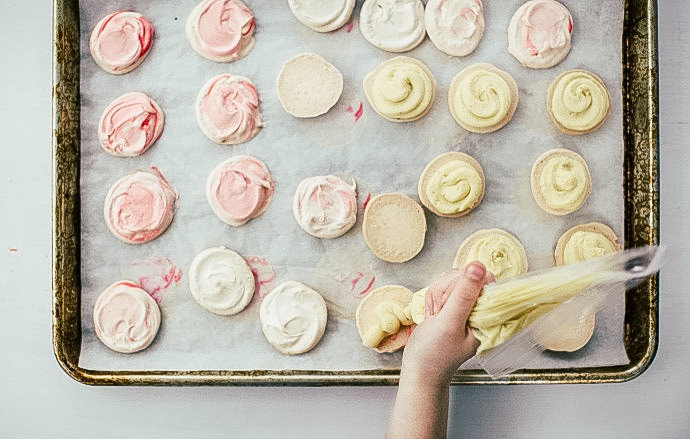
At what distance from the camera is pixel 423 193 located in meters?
1.77

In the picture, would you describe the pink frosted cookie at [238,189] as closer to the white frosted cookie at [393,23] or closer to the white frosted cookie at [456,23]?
the white frosted cookie at [393,23]

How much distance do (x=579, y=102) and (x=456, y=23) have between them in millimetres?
429

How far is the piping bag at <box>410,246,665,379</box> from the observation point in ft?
4.54

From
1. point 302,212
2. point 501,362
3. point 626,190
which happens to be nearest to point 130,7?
point 302,212

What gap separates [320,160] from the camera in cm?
178

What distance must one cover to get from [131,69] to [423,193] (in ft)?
3.10

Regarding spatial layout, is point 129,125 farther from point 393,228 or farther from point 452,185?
point 452,185

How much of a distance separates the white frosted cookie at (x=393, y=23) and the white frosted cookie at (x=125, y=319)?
3.38 ft

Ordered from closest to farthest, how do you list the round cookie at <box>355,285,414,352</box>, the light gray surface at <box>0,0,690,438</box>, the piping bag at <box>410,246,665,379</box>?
the piping bag at <box>410,246,665,379</box> < the round cookie at <box>355,285,414,352</box> < the light gray surface at <box>0,0,690,438</box>

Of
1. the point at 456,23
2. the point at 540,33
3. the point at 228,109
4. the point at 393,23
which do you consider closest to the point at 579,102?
the point at 540,33

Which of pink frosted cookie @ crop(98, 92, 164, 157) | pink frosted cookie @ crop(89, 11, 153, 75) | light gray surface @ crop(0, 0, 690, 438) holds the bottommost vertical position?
light gray surface @ crop(0, 0, 690, 438)

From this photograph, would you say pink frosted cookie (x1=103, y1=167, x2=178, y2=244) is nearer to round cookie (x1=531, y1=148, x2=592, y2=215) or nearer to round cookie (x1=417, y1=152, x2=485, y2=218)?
round cookie (x1=417, y1=152, x2=485, y2=218)

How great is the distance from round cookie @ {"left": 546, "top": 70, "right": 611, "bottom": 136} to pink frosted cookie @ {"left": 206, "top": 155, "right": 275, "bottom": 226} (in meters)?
0.89

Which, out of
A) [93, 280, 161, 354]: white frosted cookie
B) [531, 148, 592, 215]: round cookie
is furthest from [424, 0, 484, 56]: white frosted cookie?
[93, 280, 161, 354]: white frosted cookie
